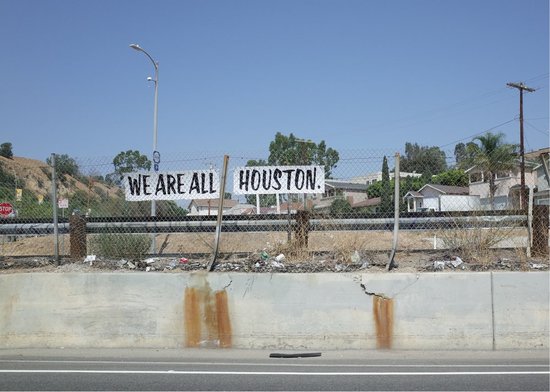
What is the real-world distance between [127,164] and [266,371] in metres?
5.25

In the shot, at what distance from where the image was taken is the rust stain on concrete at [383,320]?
8.27m

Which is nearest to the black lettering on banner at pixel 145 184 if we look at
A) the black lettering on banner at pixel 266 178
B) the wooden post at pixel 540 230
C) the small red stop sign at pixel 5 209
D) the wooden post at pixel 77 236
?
the wooden post at pixel 77 236

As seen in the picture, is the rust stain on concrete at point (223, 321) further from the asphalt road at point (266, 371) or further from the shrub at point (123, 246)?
the shrub at point (123, 246)

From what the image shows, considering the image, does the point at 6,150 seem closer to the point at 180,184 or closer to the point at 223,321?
the point at 180,184

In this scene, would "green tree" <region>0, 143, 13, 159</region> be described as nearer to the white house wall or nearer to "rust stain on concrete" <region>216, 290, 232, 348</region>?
"rust stain on concrete" <region>216, 290, 232, 348</region>

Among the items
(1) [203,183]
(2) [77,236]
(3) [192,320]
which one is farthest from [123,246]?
(3) [192,320]

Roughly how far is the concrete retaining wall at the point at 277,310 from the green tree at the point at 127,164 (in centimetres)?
213

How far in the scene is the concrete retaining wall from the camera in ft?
26.9

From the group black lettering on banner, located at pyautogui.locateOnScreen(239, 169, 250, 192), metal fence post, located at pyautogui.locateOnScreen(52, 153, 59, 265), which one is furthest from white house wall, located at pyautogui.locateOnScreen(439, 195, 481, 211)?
metal fence post, located at pyautogui.locateOnScreen(52, 153, 59, 265)

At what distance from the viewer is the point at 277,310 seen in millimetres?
8469

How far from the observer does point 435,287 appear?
8336 millimetres

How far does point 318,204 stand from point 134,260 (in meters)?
3.45

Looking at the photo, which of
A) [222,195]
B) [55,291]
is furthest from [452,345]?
[55,291]

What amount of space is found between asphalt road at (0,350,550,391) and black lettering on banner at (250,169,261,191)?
286 cm
